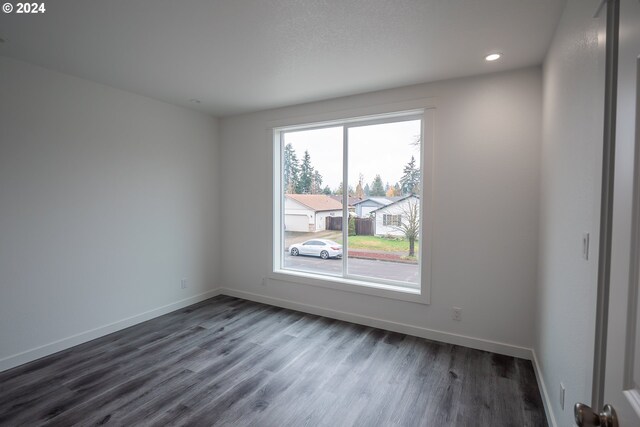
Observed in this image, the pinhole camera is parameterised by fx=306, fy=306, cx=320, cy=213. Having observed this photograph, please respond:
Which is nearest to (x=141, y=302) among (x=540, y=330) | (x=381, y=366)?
(x=381, y=366)

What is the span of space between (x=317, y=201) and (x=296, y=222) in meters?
0.44

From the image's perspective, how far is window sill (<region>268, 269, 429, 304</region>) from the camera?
320 cm

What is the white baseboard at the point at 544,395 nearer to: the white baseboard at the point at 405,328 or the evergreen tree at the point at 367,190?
the white baseboard at the point at 405,328

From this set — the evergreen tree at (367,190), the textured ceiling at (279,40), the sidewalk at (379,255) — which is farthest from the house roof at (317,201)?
the textured ceiling at (279,40)

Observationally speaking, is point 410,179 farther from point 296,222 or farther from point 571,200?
point 571,200

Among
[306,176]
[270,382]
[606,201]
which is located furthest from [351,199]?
[606,201]

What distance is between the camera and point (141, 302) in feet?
11.7

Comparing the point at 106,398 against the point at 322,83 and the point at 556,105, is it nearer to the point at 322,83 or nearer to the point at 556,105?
the point at 322,83

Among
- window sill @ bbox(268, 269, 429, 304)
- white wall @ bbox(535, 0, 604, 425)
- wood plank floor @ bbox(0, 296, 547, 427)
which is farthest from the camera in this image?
window sill @ bbox(268, 269, 429, 304)

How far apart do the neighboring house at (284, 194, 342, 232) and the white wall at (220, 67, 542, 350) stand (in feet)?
3.75

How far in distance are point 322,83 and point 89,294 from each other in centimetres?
317

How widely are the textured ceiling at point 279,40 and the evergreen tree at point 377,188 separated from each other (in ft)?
3.24

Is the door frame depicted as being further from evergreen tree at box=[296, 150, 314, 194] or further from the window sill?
evergreen tree at box=[296, 150, 314, 194]

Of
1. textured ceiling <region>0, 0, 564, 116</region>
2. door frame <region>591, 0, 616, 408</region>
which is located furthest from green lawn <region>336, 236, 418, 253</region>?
door frame <region>591, 0, 616, 408</region>
